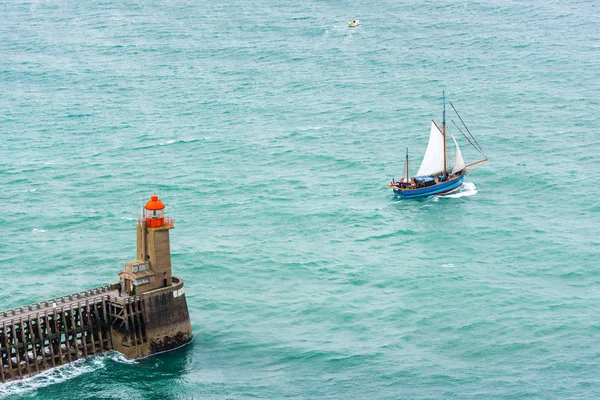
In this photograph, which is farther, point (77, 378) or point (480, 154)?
point (480, 154)

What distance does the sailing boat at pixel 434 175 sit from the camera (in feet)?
504

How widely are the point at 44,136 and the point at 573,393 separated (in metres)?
109

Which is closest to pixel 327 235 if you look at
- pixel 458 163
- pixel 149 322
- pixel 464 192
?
pixel 464 192

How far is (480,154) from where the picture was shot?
168 metres

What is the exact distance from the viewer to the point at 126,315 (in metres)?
104

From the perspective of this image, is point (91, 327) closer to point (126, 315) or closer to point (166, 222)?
point (126, 315)

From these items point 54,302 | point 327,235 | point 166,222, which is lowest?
point 54,302

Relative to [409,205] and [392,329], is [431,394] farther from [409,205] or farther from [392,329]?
[409,205]

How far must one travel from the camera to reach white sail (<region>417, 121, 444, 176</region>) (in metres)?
158

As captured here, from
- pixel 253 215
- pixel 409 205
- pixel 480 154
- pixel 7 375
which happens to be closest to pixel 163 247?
pixel 7 375

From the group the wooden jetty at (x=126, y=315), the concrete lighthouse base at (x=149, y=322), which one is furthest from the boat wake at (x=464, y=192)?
the concrete lighthouse base at (x=149, y=322)

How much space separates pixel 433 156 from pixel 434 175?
3.06 metres

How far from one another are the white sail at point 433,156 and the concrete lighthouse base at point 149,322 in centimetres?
5984

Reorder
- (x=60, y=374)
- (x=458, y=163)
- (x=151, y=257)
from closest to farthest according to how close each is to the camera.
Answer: (x=60, y=374)
(x=151, y=257)
(x=458, y=163)
